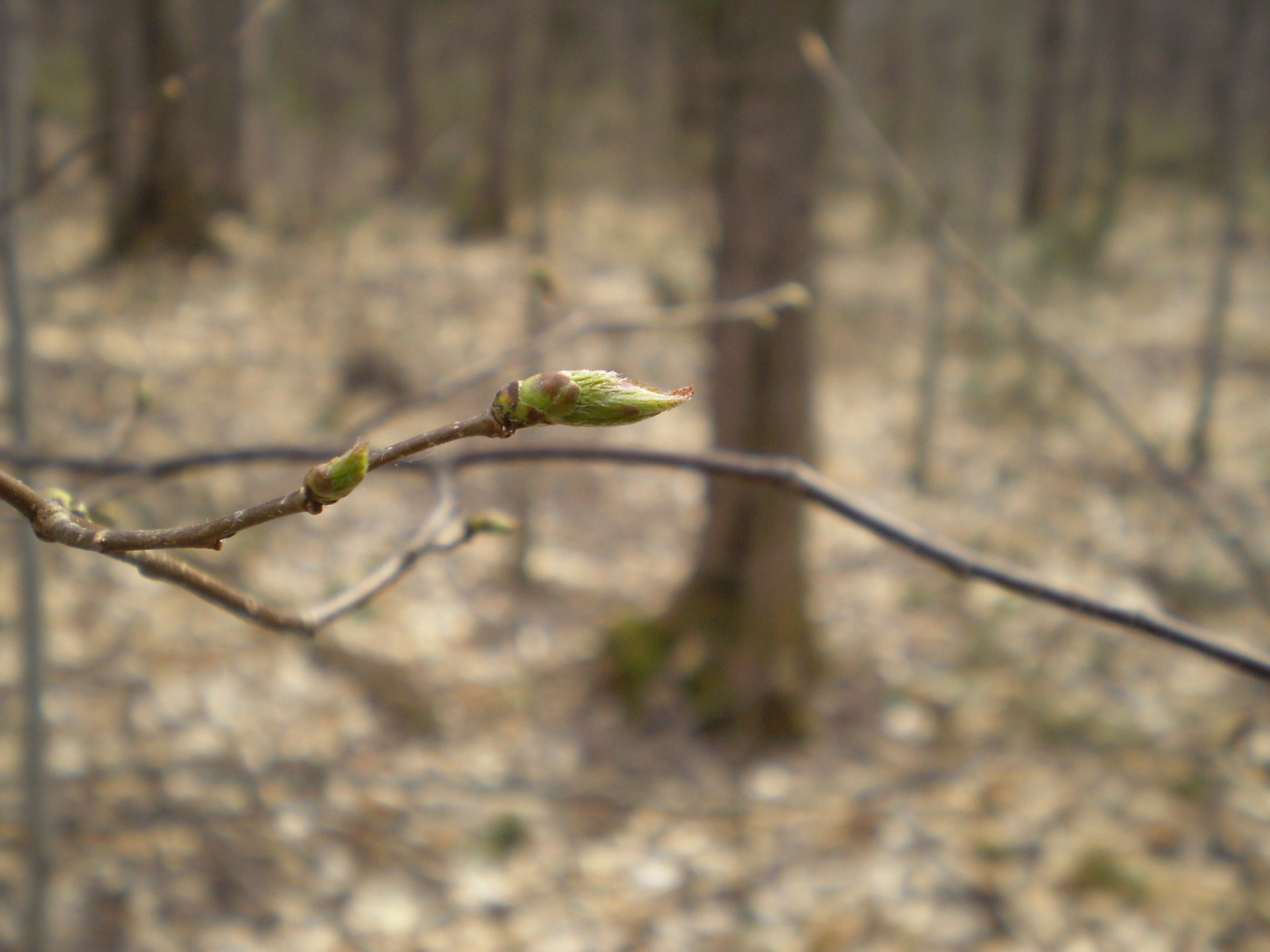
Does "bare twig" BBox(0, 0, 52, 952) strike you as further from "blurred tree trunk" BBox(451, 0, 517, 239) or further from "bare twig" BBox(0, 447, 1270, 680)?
"blurred tree trunk" BBox(451, 0, 517, 239)

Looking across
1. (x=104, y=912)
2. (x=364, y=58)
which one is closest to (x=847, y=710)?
(x=104, y=912)

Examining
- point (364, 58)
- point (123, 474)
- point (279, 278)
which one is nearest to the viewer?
point (123, 474)

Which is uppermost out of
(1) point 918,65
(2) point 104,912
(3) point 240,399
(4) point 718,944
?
(1) point 918,65

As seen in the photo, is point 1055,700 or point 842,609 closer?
point 1055,700

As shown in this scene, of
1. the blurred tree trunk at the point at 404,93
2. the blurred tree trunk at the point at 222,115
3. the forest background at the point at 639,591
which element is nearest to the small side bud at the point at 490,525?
the forest background at the point at 639,591

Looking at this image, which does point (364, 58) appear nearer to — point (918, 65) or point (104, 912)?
point (918, 65)

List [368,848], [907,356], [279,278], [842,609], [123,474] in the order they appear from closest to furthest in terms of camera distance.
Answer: [123,474] < [368,848] < [842,609] < [279,278] < [907,356]

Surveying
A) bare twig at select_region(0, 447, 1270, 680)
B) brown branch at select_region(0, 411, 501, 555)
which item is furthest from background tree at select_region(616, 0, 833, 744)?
brown branch at select_region(0, 411, 501, 555)

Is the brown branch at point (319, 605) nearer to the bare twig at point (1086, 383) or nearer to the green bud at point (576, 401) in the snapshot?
the green bud at point (576, 401)
